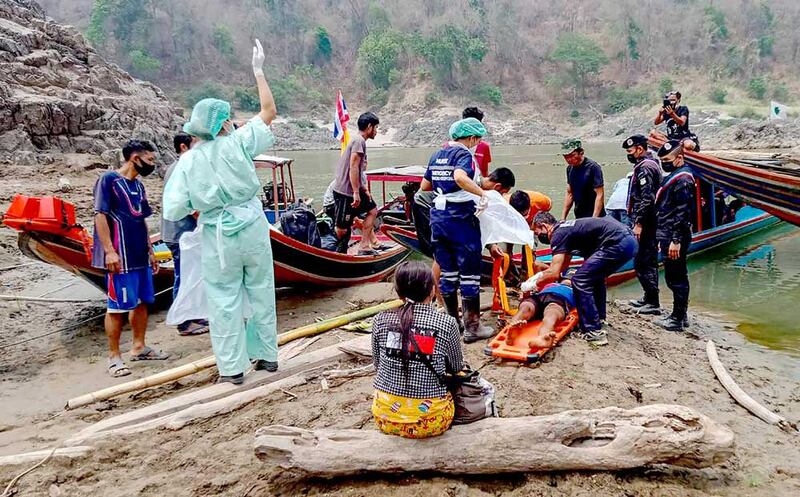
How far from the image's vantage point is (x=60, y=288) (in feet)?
27.3

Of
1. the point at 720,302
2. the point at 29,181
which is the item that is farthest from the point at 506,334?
the point at 29,181

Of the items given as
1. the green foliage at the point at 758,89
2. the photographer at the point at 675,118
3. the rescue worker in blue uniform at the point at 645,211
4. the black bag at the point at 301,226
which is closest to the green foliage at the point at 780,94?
the green foliage at the point at 758,89

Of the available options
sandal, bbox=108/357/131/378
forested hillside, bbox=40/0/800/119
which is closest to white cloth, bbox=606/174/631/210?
sandal, bbox=108/357/131/378

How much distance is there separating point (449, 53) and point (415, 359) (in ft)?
210

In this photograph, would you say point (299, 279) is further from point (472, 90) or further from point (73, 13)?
point (73, 13)

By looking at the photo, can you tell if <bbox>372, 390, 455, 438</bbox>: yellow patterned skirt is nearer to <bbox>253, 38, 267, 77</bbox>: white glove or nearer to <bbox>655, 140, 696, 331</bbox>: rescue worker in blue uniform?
<bbox>253, 38, 267, 77</bbox>: white glove

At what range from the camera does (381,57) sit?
66.0 metres

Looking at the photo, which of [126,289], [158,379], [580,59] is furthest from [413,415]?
[580,59]

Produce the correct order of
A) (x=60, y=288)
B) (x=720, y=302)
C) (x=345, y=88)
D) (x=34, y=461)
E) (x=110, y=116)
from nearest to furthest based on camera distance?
(x=34, y=461), (x=720, y=302), (x=60, y=288), (x=110, y=116), (x=345, y=88)

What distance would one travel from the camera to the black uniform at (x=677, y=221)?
567cm

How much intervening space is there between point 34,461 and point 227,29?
78.2 metres

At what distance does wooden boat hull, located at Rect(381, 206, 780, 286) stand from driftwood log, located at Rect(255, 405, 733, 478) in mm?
3851

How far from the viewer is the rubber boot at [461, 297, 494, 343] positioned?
16.1 ft

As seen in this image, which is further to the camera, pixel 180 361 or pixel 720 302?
A: pixel 720 302
